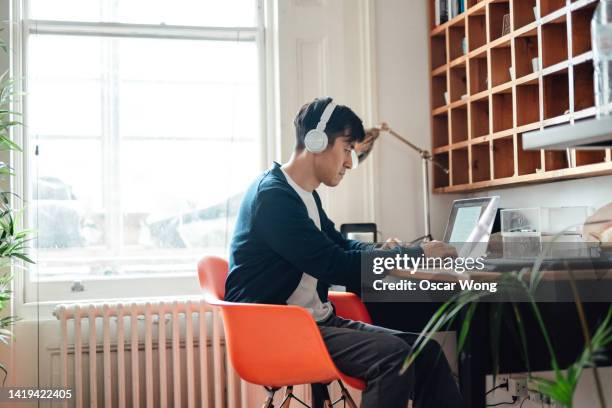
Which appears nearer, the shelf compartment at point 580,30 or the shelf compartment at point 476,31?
the shelf compartment at point 580,30

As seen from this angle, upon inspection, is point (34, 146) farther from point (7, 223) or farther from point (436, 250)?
point (436, 250)

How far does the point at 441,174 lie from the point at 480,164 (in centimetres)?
36

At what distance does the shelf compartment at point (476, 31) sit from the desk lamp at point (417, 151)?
48 cm

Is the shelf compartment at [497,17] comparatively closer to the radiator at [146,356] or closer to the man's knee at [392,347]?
the man's knee at [392,347]

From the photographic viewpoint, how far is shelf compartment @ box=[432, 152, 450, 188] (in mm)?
3458

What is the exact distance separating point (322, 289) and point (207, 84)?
149 cm

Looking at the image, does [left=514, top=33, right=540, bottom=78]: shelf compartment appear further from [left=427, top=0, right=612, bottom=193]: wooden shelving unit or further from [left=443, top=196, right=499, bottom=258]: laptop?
[left=443, top=196, right=499, bottom=258]: laptop

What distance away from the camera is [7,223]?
304 centimetres

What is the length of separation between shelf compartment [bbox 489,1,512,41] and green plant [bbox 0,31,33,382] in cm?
190

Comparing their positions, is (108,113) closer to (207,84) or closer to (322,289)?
(207,84)

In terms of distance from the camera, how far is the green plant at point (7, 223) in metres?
2.83

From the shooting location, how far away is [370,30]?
3438 mm

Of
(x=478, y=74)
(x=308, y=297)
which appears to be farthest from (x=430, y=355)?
(x=478, y=74)

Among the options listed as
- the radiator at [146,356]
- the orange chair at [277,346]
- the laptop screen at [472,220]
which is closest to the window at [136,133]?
the radiator at [146,356]
